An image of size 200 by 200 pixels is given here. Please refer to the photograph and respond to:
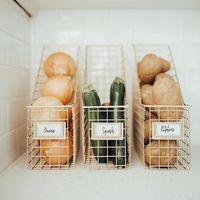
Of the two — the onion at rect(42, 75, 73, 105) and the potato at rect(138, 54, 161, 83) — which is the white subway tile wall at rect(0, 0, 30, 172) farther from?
the potato at rect(138, 54, 161, 83)

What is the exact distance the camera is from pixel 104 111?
76 cm

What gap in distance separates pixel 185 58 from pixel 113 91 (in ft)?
1.28

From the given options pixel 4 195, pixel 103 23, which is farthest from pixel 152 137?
pixel 103 23

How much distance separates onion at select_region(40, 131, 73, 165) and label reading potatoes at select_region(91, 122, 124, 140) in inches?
3.4

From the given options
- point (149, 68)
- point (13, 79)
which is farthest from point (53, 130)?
point (149, 68)

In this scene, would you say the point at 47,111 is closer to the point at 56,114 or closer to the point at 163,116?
the point at 56,114

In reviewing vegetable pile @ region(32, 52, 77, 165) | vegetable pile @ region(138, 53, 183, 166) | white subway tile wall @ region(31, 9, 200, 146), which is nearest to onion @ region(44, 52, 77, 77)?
vegetable pile @ region(32, 52, 77, 165)

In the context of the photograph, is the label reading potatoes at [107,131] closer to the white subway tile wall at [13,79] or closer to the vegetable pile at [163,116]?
the vegetable pile at [163,116]

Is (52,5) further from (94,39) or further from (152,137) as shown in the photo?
(152,137)

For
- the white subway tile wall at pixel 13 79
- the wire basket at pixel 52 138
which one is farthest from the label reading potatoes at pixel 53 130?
the white subway tile wall at pixel 13 79

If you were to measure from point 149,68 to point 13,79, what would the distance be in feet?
1.36

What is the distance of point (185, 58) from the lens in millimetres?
1020

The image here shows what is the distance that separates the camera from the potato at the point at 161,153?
2.40 ft

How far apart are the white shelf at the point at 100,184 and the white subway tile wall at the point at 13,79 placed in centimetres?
9
